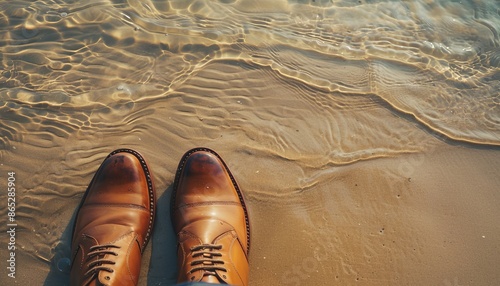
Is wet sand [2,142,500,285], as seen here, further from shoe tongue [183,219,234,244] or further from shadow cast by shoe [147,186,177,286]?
shoe tongue [183,219,234,244]

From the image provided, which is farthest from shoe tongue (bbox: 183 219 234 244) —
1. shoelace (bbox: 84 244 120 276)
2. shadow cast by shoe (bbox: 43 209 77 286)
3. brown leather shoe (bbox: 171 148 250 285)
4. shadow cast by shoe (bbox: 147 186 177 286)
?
shadow cast by shoe (bbox: 43 209 77 286)

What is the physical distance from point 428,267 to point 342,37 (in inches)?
68.8

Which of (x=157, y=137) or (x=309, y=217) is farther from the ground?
(x=157, y=137)

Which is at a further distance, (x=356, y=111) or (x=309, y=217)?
(x=356, y=111)

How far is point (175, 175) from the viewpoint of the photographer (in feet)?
7.71

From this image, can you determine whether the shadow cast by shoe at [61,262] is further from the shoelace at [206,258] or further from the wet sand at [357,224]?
the shoelace at [206,258]

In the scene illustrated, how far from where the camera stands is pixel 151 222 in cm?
223

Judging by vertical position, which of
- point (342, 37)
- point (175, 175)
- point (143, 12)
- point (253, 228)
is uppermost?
point (143, 12)

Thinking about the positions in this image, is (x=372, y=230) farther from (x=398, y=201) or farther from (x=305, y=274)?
(x=305, y=274)

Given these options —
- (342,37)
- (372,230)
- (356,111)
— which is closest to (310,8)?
(342,37)

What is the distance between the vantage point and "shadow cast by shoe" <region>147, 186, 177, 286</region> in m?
2.14

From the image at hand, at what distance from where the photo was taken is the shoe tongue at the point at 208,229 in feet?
6.98

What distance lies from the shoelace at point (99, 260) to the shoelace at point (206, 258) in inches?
16.7

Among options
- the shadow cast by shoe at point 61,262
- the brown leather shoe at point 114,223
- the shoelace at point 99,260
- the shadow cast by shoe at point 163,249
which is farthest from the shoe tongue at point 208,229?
the shadow cast by shoe at point 61,262
